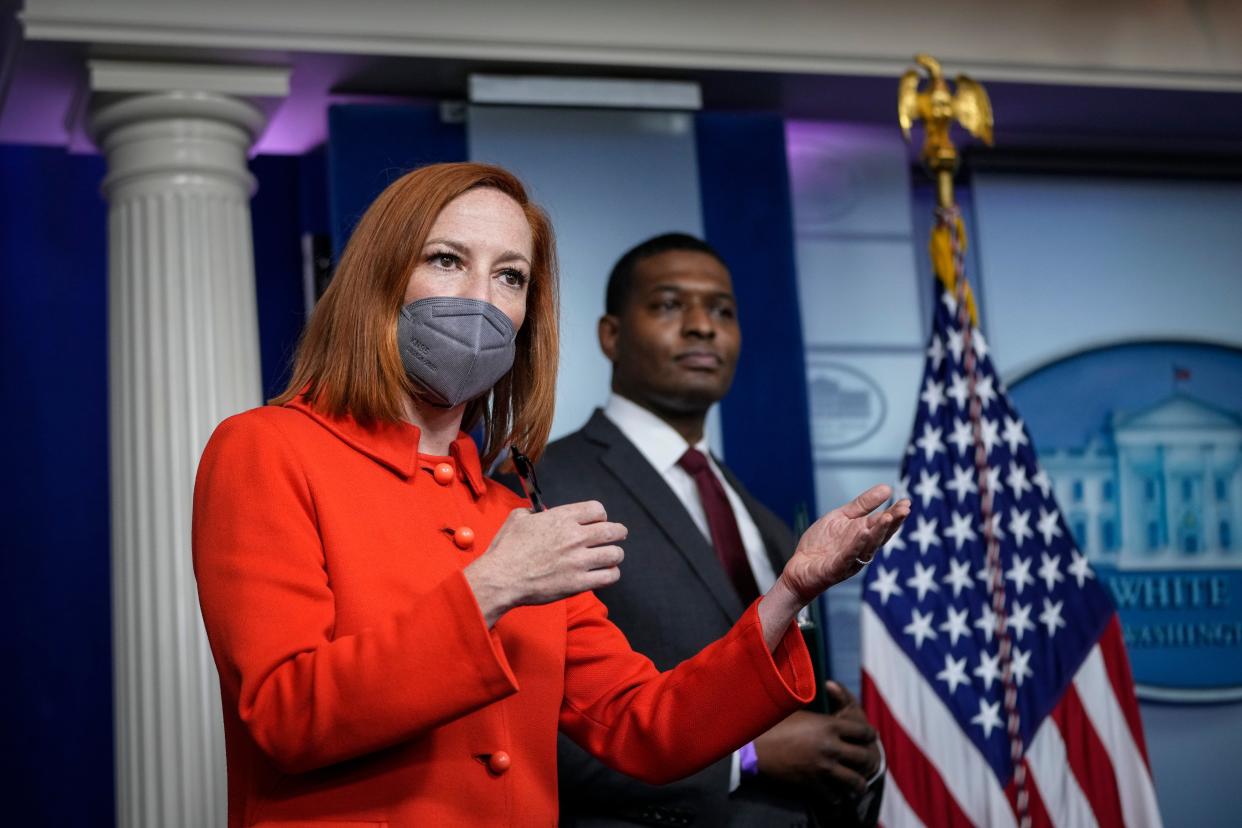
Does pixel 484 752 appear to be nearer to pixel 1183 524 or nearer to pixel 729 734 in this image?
pixel 729 734

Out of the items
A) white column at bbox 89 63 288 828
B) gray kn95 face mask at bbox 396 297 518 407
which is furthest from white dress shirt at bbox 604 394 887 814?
gray kn95 face mask at bbox 396 297 518 407

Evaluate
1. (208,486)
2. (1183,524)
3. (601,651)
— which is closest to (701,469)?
(601,651)

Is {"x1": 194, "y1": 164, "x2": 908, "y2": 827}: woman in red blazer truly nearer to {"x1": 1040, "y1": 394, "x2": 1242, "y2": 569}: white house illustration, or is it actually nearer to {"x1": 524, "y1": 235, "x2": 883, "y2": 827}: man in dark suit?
{"x1": 524, "y1": 235, "x2": 883, "y2": 827}: man in dark suit

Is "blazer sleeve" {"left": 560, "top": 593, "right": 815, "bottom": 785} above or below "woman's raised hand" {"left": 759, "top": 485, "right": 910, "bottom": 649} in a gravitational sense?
below

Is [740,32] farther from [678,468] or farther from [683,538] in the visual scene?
[683,538]

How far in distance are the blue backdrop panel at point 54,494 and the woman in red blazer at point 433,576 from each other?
99.4 inches

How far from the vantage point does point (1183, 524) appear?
4.79 meters

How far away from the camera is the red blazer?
1.49m

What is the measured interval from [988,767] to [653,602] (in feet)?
3.57

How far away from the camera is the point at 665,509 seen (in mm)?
3004

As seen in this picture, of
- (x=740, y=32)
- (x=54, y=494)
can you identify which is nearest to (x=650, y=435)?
(x=740, y=32)

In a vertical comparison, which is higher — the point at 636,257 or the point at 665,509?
the point at 636,257

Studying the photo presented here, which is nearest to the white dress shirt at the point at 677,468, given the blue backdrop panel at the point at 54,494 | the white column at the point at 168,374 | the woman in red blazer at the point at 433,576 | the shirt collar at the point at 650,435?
the shirt collar at the point at 650,435

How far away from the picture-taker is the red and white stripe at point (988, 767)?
3408mm
